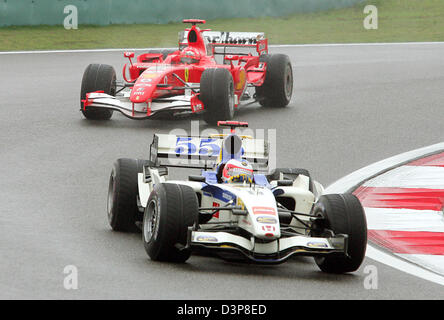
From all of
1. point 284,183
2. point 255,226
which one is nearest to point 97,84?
point 284,183

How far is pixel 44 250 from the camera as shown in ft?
27.2

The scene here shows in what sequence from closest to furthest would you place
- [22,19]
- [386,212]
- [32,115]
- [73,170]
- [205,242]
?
[205,242], [386,212], [73,170], [32,115], [22,19]

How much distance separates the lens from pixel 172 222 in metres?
7.79

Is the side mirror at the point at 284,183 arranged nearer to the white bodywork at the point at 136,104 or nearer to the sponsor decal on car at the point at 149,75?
the white bodywork at the point at 136,104

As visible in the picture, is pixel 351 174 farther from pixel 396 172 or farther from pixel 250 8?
pixel 250 8

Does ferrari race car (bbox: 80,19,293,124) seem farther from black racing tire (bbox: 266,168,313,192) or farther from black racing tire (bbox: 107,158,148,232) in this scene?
black racing tire (bbox: 107,158,148,232)

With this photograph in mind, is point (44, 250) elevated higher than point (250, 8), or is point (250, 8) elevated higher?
point (250, 8)

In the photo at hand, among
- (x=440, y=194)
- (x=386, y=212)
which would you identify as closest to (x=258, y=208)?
(x=386, y=212)

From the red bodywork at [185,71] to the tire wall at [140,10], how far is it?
27.9ft

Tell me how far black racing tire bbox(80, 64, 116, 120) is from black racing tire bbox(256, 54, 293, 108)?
2.93 metres

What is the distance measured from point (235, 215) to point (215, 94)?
23.0ft

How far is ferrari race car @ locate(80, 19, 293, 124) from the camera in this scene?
594 inches

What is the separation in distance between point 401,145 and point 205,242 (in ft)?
23.2

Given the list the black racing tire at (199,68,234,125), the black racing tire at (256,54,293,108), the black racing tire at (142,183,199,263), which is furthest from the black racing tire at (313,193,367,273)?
the black racing tire at (256,54,293,108)
